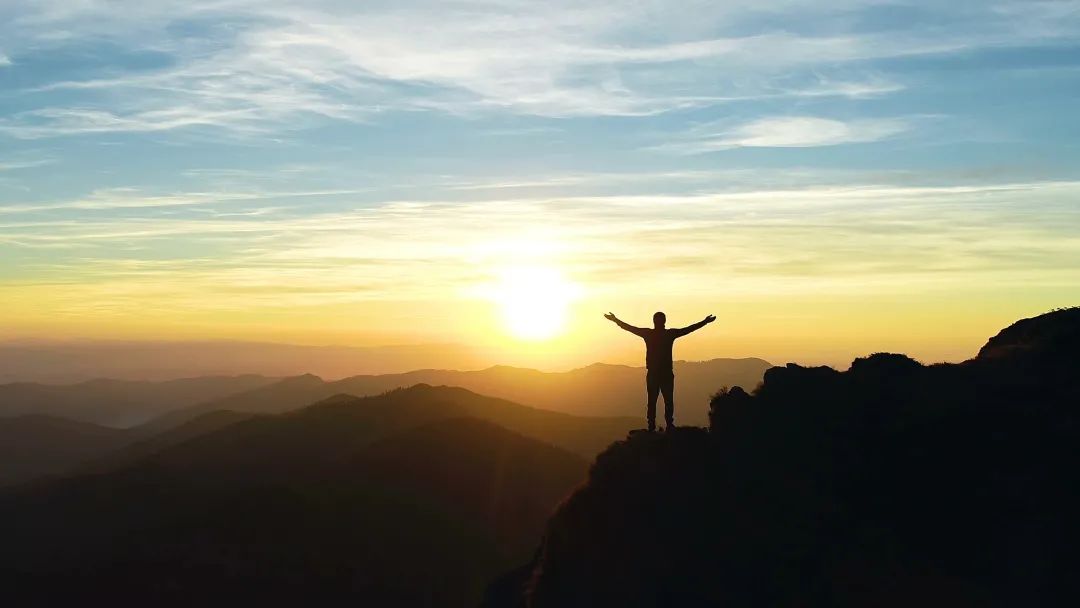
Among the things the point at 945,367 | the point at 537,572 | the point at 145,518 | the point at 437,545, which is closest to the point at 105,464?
the point at 145,518

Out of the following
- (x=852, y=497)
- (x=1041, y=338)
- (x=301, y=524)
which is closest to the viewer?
(x=852, y=497)

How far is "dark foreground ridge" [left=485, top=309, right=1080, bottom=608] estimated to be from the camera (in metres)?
16.8

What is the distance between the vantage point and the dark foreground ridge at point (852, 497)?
1677cm

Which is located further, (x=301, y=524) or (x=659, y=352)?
(x=301, y=524)

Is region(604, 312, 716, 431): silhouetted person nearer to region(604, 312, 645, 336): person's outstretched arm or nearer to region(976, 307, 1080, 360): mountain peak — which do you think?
region(604, 312, 645, 336): person's outstretched arm

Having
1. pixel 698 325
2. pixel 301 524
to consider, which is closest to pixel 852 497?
pixel 698 325

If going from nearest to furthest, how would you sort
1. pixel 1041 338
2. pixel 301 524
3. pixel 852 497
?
pixel 852 497 < pixel 1041 338 < pixel 301 524

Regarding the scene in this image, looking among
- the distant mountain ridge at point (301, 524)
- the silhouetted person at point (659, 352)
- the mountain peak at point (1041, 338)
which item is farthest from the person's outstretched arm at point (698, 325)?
the distant mountain ridge at point (301, 524)

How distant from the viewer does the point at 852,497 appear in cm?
1905

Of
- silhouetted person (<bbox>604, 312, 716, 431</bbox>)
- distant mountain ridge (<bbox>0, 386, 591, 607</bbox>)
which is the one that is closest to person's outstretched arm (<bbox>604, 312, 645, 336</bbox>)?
silhouetted person (<bbox>604, 312, 716, 431</bbox>)

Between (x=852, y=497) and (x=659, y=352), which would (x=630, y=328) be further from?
(x=852, y=497)

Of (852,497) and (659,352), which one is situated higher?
(659,352)

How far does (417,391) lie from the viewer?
12212cm

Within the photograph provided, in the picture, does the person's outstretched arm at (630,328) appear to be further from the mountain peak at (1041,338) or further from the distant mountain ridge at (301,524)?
the distant mountain ridge at (301,524)
